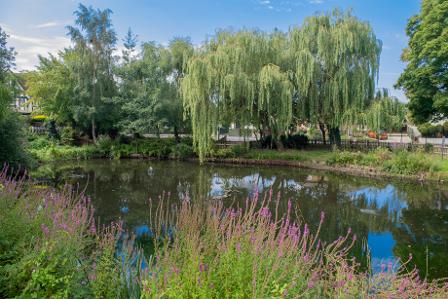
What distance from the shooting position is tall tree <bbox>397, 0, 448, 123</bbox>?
60.5 ft

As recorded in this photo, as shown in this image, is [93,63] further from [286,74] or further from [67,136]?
[286,74]

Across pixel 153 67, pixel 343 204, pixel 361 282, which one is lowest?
pixel 343 204

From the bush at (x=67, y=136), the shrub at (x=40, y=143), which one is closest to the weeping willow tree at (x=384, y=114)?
the shrub at (x=40, y=143)

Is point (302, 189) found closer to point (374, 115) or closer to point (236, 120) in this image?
point (374, 115)

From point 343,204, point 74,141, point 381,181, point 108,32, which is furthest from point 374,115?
point 74,141

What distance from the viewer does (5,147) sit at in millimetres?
11352

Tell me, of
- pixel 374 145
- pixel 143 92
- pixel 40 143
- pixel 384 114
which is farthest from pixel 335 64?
pixel 40 143

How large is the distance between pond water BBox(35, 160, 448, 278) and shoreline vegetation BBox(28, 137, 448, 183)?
40.2 inches

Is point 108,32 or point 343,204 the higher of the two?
point 108,32

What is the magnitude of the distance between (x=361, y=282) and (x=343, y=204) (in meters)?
8.74

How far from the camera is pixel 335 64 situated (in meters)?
18.9

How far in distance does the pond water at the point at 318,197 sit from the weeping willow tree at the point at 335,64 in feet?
14.5

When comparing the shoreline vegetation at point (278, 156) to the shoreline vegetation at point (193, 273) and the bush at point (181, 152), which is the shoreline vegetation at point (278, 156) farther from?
the shoreline vegetation at point (193, 273)

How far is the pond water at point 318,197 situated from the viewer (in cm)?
734
